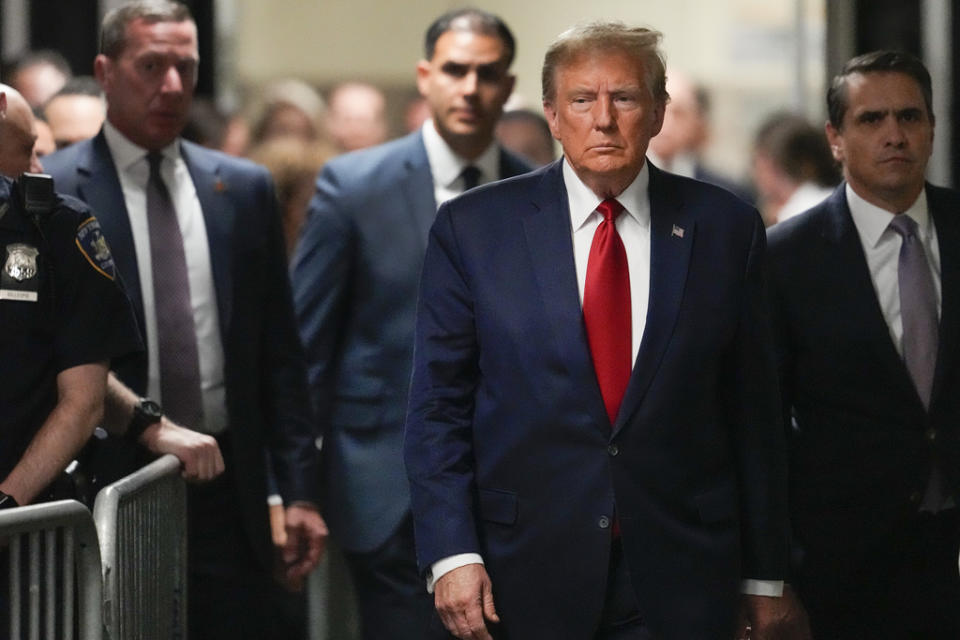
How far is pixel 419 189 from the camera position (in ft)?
17.0

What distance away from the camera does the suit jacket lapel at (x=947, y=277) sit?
13.6 ft

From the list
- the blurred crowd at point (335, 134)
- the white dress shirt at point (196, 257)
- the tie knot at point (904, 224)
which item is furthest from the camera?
the blurred crowd at point (335, 134)

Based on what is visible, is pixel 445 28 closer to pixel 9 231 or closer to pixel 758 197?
pixel 9 231

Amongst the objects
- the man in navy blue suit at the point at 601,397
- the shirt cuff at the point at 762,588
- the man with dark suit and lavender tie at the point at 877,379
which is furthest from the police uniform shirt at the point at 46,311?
the man with dark suit and lavender tie at the point at 877,379

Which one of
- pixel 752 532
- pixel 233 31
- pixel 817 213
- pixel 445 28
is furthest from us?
pixel 233 31

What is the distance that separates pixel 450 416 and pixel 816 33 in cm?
902

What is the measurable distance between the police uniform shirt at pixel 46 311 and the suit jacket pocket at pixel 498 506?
2.63 feet

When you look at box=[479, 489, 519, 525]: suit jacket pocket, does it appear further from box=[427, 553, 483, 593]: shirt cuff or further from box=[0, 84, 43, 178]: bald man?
box=[0, 84, 43, 178]: bald man

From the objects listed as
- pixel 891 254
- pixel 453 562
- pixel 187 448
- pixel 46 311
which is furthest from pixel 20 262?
pixel 891 254

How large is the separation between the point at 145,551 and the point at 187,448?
0.30 m

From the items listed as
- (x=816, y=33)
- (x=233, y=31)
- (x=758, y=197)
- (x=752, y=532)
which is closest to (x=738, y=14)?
(x=816, y=33)

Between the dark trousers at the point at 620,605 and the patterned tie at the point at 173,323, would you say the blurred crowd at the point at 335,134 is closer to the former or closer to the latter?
the patterned tie at the point at 173,323

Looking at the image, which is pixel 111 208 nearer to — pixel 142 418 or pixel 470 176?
pixel 142 418

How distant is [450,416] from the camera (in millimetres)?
3525
